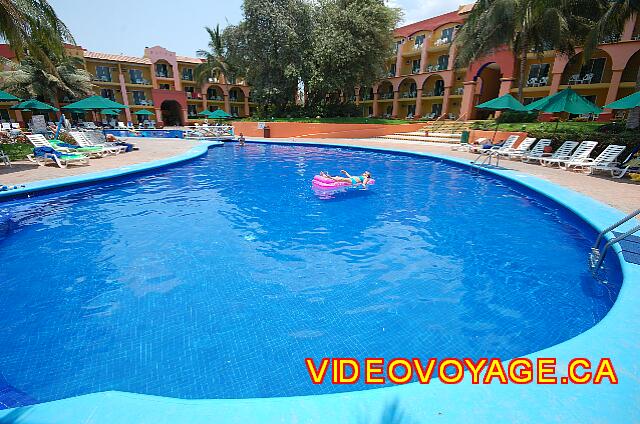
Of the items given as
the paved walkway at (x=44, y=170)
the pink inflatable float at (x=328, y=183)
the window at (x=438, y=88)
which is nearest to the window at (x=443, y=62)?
the window at (x=438, y=88)

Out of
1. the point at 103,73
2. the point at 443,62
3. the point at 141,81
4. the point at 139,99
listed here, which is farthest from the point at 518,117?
the point at 103,73

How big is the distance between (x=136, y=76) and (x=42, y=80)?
14.4 meters

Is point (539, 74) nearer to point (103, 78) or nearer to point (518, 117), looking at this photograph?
point (518, 117)

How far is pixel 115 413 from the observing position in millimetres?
2043

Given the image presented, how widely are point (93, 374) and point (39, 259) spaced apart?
342 cm

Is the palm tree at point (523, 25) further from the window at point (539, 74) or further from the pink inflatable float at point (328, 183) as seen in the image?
the pink inflatable float at point (328, 183)

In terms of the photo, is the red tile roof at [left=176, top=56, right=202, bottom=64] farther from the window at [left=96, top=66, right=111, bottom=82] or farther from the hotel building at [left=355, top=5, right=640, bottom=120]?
the hotel building at [left=355, top=5, right=640, bottom=120]

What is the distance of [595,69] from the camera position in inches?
1033

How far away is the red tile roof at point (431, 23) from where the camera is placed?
106 ft

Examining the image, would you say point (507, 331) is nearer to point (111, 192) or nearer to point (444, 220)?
point (444, 220)

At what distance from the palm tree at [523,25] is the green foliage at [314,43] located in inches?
291

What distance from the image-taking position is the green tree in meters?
25.8

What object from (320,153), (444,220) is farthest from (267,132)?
(444,220)

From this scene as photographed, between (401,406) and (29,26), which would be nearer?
(401,406)
